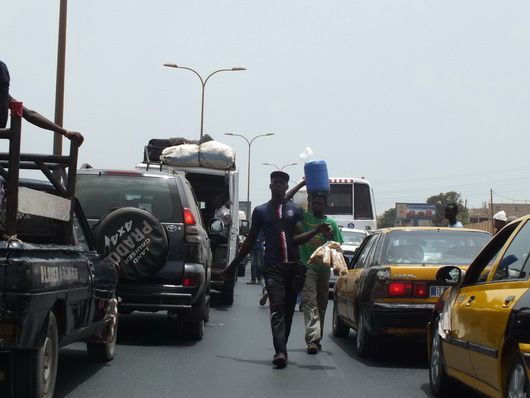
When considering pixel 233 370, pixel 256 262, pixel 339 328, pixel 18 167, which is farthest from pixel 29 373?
pixel 256 262

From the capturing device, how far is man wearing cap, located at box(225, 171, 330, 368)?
10570 mm

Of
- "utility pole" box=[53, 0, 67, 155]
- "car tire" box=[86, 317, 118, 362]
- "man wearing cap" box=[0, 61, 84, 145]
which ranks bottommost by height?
"car tire" box=[86, 317, 118, 362]

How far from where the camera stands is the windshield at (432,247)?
10836 millimetres

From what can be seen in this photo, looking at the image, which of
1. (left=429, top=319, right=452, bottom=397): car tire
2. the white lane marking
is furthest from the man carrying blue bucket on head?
(left=429, top=319, right=452, bottom=397): car tire

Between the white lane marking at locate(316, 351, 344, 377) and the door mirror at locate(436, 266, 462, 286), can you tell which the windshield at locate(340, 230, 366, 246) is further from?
the door mirror at locate(436, 266, 462, 286)

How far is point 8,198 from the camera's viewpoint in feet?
21.7

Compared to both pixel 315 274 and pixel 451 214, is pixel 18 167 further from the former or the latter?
pixel 451 214

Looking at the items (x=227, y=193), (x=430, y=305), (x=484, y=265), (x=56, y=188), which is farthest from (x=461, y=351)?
(x=227, y=193)

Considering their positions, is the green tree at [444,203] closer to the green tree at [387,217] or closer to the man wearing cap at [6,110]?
the green tree at [387,217]

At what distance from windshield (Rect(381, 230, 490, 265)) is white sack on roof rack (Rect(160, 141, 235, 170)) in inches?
322

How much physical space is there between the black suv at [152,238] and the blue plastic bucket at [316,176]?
4.41ft

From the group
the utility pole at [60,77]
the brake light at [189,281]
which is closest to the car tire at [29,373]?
the brake light at [189,281]

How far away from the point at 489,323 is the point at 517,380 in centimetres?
64

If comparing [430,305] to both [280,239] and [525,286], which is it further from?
[525,286]
